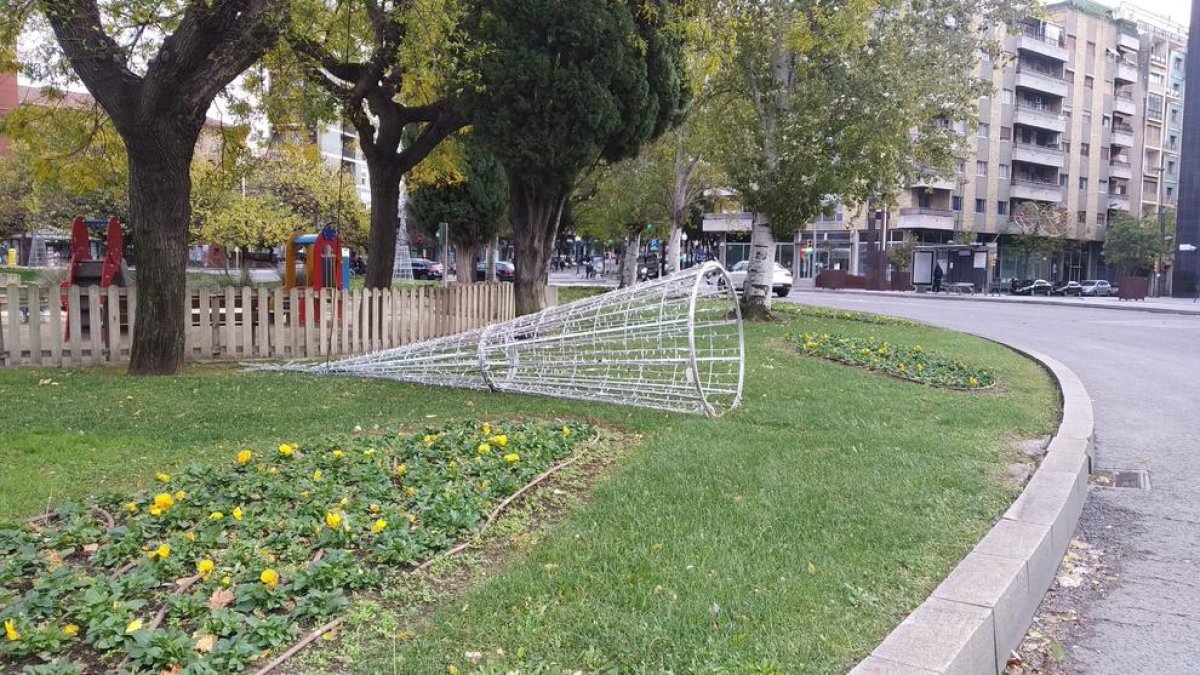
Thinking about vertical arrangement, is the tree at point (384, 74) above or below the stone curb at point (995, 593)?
above

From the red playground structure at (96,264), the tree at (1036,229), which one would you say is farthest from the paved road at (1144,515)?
the tree at (1036,229)

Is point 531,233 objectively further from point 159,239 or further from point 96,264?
point 96,264

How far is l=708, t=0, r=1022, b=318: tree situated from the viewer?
15273 millimetres

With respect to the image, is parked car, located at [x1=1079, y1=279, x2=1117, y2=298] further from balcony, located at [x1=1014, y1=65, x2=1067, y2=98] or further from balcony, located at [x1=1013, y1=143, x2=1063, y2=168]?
balcony, located at [x1=1014, y1=65, x2=1067, y2=98]

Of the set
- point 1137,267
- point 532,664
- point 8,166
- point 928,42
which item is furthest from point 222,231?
point 1137,267

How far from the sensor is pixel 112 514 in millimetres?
A: 4367

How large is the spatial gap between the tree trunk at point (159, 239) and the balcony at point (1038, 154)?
6244 centimetres

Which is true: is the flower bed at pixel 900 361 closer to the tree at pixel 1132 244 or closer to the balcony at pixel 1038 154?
the tree at pixel 1132 244

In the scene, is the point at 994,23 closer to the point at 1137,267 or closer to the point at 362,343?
the point at 362,343

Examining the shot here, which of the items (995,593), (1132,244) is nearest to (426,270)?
(1132,244)

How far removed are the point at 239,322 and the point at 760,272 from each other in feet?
32.7

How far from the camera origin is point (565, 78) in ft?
35.6

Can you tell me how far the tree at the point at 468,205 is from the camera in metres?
24.3

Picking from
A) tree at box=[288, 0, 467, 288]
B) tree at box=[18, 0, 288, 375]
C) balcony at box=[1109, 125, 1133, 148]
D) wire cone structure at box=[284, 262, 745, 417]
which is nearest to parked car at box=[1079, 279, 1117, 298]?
balcony at box=[1109, 125, 1133, 148]
